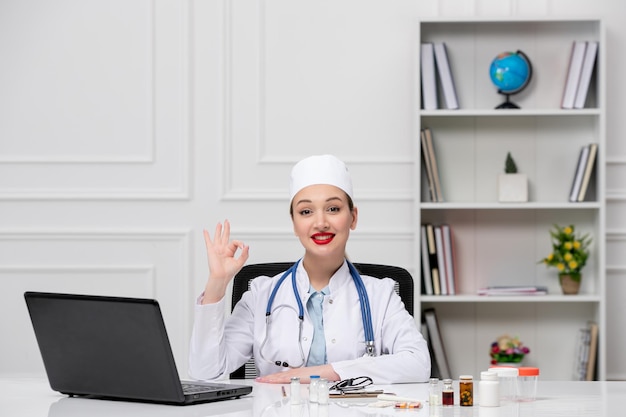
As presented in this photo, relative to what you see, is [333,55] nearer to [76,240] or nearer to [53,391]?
[76,240]

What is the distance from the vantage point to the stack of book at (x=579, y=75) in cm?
387

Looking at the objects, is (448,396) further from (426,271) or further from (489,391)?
(426,271)

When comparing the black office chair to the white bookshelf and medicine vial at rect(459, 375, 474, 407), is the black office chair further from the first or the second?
the white bookshelf

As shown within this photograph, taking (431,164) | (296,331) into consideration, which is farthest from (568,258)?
(296,331)

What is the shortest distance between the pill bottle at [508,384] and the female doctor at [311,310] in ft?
1.08

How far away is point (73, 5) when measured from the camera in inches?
160

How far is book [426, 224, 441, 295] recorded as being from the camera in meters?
3.87

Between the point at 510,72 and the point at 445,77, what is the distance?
0.27 m

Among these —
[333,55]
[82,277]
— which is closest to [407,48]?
Answer: [333,55]

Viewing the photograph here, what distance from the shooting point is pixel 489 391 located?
5.56ft

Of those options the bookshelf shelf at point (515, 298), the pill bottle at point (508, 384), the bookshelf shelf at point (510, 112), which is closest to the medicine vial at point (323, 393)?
the pill bottle at point (508, 384)

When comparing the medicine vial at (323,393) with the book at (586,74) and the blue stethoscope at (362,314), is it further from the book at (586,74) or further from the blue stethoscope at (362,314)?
the book at (586,74)

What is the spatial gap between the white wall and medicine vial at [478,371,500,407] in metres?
2.29

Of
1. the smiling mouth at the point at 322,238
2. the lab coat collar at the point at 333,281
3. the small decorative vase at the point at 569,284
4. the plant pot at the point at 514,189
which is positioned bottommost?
the small decorative vase at the point at 569,284
